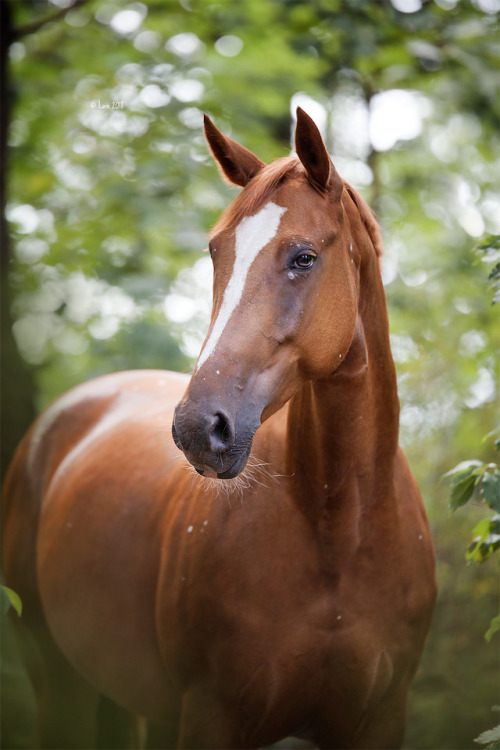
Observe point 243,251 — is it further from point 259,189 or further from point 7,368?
point 7,368

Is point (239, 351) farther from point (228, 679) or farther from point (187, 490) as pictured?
point (228, 679)

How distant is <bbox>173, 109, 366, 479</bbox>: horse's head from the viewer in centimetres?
165

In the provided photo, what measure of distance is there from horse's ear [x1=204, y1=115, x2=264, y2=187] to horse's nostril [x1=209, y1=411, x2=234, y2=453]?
892mm

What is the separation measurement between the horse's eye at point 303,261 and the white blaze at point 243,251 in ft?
0.31

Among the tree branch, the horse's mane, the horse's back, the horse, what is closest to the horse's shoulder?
the horse's back

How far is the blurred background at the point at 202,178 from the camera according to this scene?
177 inches

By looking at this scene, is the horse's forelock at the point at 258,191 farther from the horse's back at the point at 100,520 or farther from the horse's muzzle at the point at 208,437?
the horse's back at the point at 100,520

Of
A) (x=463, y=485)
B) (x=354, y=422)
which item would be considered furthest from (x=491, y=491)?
(x=354, y=422)

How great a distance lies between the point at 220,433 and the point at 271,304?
0.38 meters

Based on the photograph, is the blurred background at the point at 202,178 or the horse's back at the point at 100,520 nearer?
the horse's back at the point at 100,520

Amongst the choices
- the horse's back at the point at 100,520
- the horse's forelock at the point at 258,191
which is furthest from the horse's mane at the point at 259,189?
the horse's back at the point at 100,520

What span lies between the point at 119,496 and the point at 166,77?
3.23 metres

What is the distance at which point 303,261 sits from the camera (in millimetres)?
1840

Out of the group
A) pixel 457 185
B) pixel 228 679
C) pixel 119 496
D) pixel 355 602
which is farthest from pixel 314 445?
pixel 457 185
